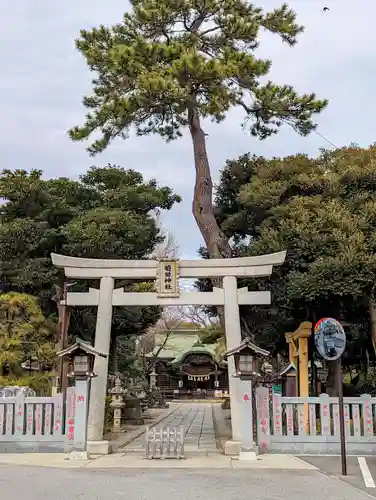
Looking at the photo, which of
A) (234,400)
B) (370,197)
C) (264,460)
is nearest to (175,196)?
(370,197)

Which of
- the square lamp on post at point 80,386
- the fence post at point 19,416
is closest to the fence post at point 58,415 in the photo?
the square lamp on post at point 80,386

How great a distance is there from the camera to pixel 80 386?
11.7m

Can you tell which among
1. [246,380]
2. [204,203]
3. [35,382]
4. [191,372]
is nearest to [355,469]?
[246,380]

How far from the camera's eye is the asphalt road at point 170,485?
24.9 ft

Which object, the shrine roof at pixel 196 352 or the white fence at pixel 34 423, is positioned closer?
the white fence at pixel 34 423

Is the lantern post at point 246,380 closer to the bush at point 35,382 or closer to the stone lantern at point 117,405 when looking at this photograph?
the stone lantern at point 117,405

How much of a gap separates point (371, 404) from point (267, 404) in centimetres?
240

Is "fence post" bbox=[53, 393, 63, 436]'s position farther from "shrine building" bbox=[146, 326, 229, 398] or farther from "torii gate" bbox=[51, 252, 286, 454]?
"shrine building" bbox=[146, 326, 229, 398]

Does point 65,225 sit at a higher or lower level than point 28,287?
higher

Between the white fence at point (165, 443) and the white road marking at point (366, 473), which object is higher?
the white fence at point (165, 443)

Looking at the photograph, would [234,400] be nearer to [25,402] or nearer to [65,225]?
[25,402]

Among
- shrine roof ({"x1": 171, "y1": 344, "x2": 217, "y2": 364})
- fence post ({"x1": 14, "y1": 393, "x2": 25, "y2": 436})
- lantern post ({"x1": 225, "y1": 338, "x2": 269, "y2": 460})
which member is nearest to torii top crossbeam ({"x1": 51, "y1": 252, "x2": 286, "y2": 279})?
lantern post ({"x1": 225, "y1": 338, "x2": 269, "y2": 460})

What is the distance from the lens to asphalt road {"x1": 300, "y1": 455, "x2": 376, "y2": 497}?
8.62 meters

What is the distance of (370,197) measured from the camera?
1555 centimetres
